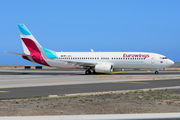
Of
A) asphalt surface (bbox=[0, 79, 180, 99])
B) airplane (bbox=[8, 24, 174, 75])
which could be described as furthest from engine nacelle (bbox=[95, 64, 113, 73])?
asphalt surface (bbox=[0, 79, 180, 99])

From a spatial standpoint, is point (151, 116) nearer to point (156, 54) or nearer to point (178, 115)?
point (178, 115)

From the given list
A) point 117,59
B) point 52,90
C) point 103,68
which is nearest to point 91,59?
point 103,68

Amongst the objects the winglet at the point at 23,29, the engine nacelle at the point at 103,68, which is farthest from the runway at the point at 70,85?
the winglet at the point at 23,29

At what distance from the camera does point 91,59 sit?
4219 cm

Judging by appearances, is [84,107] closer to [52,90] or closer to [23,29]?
A: [52,90]

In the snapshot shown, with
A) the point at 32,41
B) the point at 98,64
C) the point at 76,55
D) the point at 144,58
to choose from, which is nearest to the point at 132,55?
the point at 144,58

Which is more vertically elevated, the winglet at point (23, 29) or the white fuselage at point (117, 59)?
the winglet at point (23, 29)

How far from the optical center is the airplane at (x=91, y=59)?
40438 mm

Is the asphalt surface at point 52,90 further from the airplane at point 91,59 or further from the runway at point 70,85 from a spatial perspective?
the airplane at point 91,59

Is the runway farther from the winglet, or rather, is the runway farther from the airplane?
the winglet

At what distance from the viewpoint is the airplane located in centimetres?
4044

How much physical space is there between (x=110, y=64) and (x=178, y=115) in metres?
35.4

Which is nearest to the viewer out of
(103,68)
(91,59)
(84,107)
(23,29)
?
(84,107)

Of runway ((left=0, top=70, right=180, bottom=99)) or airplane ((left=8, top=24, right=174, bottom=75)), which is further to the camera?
airplane ((left=8, top=24, right=174, bottom=75))
